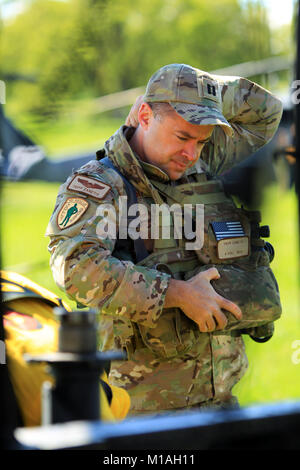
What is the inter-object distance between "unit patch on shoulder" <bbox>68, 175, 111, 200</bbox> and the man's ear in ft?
0.82

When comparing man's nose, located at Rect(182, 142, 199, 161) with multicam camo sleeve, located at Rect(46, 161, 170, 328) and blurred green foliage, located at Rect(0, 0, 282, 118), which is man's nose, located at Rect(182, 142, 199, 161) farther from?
blurred green foliage, located at Rect(0, 0, 282, 118)

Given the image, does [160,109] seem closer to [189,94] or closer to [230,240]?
[189,94]

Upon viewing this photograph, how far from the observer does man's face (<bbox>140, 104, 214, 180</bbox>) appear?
197cm

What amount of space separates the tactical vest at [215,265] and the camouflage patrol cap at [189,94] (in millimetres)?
235

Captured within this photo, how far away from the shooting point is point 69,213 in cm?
185

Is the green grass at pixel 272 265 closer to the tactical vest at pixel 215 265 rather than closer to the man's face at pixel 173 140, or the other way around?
the tactical vest at pixel 215 265

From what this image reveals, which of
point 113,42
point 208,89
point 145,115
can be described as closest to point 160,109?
point 145,115

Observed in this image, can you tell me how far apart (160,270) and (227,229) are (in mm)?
267

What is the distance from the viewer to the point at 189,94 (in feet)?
6.43

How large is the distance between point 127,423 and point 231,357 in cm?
123

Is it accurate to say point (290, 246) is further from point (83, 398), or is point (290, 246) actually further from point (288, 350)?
point (83, 398)

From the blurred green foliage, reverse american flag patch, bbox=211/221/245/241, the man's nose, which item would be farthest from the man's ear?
the blurred green foliage
